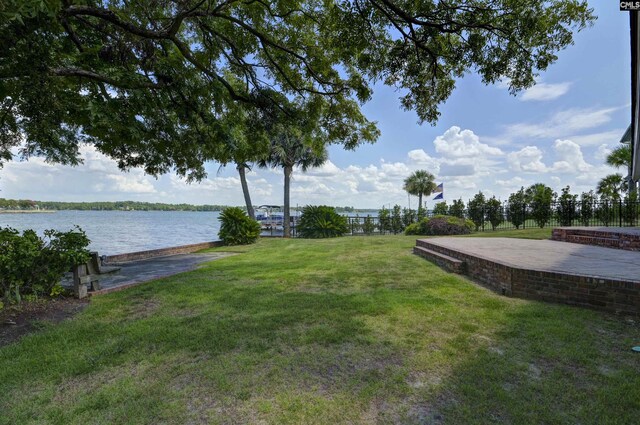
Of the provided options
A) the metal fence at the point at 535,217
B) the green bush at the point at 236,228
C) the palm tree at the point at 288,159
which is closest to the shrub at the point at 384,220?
the metal fence at the point at 535,217

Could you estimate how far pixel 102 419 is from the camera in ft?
8.10

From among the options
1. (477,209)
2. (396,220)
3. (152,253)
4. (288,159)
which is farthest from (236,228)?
(477,209)

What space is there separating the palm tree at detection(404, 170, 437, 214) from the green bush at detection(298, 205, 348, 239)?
20.7m

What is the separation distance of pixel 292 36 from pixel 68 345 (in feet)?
23.1

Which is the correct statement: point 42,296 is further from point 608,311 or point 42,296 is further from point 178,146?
point 608,311

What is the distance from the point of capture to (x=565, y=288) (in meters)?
4.94

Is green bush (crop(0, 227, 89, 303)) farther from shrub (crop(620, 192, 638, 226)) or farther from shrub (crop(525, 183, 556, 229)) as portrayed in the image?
shrub (crop(620, 192, 638, 226))

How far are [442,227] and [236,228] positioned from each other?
1039 centimetres

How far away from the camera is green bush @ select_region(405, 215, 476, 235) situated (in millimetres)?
17469

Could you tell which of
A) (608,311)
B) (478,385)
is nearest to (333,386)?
(478,385)

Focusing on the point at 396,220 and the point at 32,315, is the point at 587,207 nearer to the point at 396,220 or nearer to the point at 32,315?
the point at 396,220

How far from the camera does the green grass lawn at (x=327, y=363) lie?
251cm

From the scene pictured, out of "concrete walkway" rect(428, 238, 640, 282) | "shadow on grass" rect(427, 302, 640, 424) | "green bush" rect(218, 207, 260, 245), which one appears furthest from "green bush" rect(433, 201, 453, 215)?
"shadow on grass" rect(427, 302, 640, 424)

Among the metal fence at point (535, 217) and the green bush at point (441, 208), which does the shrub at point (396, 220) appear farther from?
the green bush at point (441, 208)
